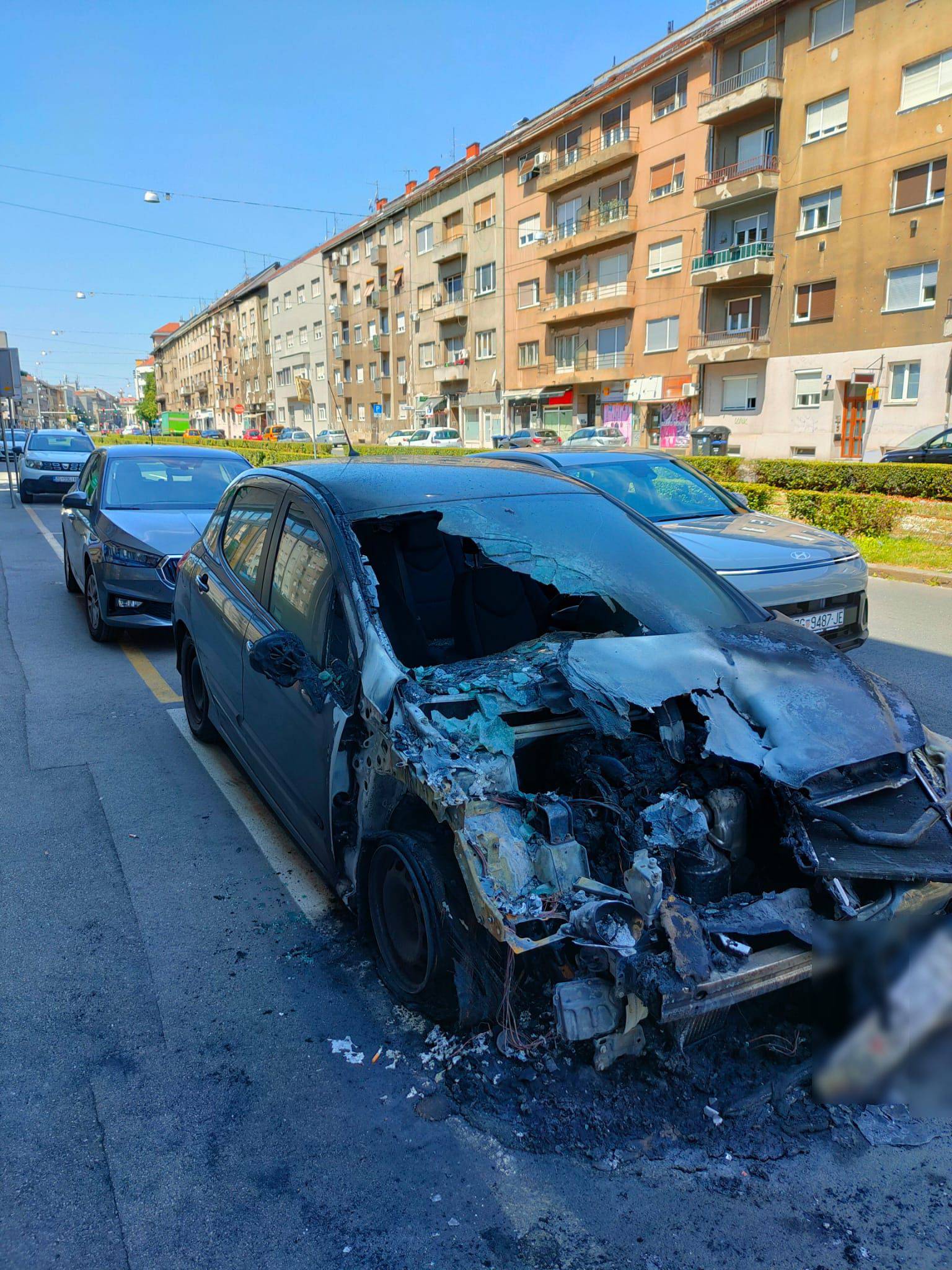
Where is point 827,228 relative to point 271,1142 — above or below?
above

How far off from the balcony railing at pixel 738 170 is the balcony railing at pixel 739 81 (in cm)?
235

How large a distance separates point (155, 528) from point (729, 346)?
2999cm

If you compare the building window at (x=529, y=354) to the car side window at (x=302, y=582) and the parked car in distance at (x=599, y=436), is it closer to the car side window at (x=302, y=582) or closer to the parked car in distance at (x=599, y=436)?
the parked car in distance at (x=599, y=436)

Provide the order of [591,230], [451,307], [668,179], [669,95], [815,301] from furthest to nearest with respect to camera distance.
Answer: [451,307]
[591,230]
[668,179]
[669,95]
[815,301]

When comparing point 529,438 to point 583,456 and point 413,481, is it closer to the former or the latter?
point 583,456

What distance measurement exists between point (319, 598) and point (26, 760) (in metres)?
2.93

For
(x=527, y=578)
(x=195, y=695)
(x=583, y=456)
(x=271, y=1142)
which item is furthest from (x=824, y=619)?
(x=271, y=1142)

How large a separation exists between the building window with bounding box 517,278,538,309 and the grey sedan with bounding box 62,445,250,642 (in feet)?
128

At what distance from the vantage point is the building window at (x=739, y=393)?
33438 mm

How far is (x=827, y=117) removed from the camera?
29359 millimetres

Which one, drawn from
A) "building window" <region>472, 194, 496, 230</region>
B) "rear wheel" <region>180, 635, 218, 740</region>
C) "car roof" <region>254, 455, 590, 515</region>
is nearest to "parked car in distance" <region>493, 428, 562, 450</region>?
"building window" <region>472, 194, 496, 230</region>

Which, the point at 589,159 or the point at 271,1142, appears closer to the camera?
the point at 271,1142

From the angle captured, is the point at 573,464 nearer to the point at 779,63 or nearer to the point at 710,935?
the point at 710,935

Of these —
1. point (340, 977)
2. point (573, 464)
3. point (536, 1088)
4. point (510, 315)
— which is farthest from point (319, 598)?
point (510, 315)
